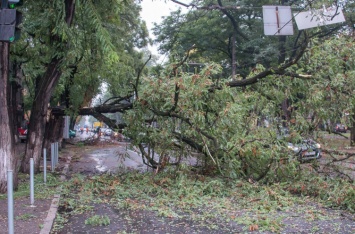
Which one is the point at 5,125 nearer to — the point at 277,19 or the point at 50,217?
the point at 50,217

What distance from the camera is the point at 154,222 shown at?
24.0ft

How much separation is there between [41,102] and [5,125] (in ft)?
10.2

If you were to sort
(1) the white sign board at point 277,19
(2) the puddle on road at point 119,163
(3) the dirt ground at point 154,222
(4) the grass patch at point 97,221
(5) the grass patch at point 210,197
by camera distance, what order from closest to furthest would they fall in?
(3) the dirt ground at point 154,222 → (4) the grass patch at point 97,221 → (5) the grass patch at point 210,197 → (1) the white sign board at point 277,19 → (2) the puddle on road at point 119,163

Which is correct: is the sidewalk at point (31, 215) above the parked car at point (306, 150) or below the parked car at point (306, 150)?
below

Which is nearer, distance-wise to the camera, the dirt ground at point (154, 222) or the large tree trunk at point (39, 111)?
the dirt ground at point (154, 222)

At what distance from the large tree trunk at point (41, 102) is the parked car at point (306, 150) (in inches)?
263

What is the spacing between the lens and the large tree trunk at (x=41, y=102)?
11117mm

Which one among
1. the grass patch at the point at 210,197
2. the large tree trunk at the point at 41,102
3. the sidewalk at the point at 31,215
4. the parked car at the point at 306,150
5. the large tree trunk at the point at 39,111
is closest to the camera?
the sidewalk at the point at 31,215

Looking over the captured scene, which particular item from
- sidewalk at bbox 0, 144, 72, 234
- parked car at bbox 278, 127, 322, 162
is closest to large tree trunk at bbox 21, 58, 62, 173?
sidewalk at bbox 0, 144, 72, 234

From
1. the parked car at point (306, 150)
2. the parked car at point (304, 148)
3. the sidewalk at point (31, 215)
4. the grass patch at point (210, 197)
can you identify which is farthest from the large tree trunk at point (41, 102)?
the parked car at point (306, 150)

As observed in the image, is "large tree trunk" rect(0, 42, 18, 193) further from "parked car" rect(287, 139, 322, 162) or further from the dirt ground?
"parked car" rect(287, 139, 322, 162)

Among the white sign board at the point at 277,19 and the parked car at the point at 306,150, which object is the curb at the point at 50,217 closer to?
the parked car at the point at 306,150

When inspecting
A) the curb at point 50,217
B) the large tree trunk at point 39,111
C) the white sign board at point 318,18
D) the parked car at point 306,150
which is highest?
the white sign board at point 318,18

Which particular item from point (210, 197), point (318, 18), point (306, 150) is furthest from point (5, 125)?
point (318, 18)
